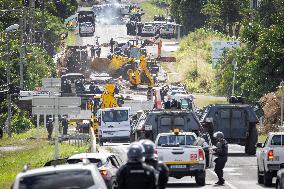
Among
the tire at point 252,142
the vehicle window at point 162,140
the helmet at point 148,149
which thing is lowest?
the tire at point 252,142

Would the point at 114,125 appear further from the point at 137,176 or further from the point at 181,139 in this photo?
the point at 137,176

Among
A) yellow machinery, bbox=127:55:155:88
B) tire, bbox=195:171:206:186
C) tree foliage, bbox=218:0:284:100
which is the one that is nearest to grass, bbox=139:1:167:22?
yellow machinery, bbox=127:55:155:88

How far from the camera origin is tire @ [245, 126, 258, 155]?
54.2m

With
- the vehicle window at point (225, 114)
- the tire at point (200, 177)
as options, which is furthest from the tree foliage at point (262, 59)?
the tire at point (200, 177)

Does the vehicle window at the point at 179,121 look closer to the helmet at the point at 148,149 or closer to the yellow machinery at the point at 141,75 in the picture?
the helmet at the point at 148,149

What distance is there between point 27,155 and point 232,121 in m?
9.15

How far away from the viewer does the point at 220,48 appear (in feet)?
379

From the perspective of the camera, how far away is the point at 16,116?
8562 cm

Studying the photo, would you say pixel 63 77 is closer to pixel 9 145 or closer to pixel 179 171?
pixel 9 145

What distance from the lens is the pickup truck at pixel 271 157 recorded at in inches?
1494

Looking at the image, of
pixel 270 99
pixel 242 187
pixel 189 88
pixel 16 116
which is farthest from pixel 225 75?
pixel 242 187

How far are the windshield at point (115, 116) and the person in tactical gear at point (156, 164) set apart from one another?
4659cm

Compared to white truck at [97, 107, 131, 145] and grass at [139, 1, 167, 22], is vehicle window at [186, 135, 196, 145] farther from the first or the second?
grass at [139, 1, 167, 22]

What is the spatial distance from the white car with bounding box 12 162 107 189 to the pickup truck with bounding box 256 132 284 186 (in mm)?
14937
